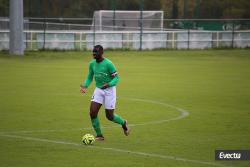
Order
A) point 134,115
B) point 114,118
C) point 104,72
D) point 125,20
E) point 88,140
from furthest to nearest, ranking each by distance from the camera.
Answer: point 125,20 < point 134,115 < point 114,118 < point 104,72 < point 88,140

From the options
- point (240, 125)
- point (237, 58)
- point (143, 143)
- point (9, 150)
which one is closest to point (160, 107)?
point (240, 125)

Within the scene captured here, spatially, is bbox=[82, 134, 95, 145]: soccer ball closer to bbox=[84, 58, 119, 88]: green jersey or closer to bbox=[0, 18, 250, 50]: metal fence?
bbox=[84, 58, 119, 88]: green jersey

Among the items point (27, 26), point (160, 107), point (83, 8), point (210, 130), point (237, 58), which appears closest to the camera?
point (210, 130)

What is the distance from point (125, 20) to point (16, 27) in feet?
51.0

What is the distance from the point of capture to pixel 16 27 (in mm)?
41188

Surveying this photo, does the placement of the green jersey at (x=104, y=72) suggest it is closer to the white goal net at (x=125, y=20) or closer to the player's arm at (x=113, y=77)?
the player's arm at (x=113, y=77)

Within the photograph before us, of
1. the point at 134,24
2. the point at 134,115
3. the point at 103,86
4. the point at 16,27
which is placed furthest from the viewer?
the point at 134,24

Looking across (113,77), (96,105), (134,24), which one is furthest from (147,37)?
(96,105)

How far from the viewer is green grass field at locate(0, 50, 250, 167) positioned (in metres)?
12.8

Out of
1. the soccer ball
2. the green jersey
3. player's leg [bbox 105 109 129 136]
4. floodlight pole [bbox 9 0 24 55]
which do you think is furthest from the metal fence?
the soccer ball

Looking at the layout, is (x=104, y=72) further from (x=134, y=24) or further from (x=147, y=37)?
(x=134, y=24)

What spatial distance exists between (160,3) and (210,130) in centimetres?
4527

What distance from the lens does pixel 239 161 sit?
40.5 feet

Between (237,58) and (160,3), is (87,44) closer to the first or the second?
(237,58)
